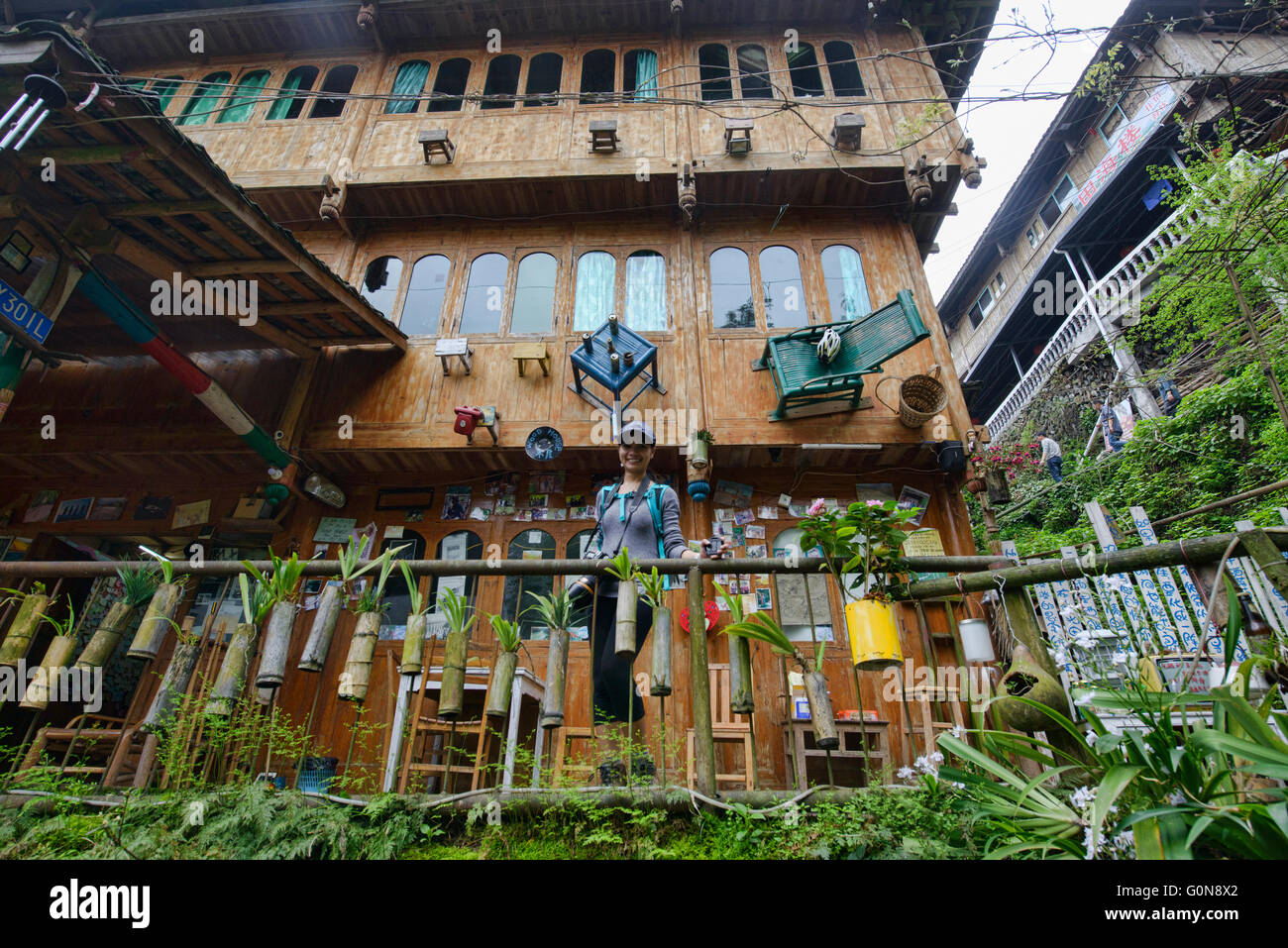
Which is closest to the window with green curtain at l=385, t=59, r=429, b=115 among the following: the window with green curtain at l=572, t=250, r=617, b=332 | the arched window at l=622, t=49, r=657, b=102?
the arched window at l=622, t=49, r=657, b=102

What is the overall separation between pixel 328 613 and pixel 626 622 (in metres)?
1.56

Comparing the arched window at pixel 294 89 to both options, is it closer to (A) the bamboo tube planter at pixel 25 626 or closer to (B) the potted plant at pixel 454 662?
(A) the bamboo tube planter at pixel 25 626

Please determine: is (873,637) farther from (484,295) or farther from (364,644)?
(484,295)

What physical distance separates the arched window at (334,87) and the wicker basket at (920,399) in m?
10.4

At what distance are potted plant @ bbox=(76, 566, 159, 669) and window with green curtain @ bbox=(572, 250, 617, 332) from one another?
586cm

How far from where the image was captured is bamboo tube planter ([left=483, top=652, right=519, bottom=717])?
261 cm

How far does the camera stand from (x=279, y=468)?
277 inches

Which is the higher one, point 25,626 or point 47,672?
Answer: point 25,626

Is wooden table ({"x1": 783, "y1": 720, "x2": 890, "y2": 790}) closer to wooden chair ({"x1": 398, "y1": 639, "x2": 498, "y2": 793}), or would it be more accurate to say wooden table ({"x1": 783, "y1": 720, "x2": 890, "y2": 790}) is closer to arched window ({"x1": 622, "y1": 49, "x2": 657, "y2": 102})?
wooden chair ({"x1": 398, "y1": 639, "x2": 498, "y2": 793})

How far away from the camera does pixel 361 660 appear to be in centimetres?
273

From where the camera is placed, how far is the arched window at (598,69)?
1023 cm

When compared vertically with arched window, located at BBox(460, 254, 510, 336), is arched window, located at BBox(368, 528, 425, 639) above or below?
below

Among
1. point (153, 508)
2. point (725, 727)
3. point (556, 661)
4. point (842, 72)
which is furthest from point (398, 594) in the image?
point (842, 72)

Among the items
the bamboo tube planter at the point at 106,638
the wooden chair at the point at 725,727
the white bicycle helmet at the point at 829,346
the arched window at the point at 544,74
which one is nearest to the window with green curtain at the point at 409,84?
the arched window at the point at 544,74
